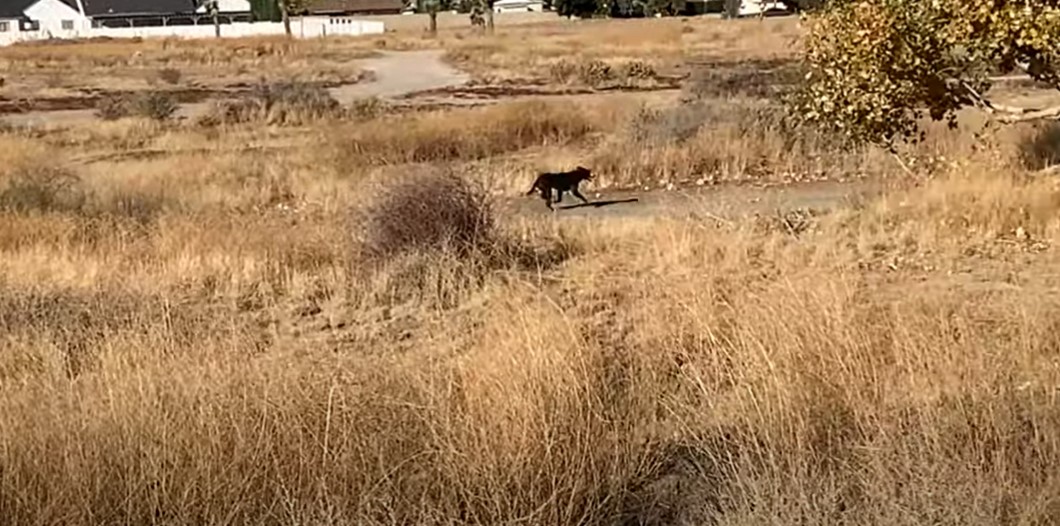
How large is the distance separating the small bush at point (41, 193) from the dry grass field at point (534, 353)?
4.4 inches

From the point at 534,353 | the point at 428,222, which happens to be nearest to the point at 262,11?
the point at 428,222

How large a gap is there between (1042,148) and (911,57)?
4307 mm

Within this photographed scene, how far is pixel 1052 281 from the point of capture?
9992 millimetres

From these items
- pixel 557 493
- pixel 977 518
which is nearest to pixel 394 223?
pixel 557 493

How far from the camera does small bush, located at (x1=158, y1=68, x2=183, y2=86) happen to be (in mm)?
58281

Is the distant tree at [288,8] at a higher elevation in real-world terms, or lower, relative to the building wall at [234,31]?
higher

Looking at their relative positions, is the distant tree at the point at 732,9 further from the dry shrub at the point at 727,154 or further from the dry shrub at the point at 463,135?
the dry shrub at the point at 727,154

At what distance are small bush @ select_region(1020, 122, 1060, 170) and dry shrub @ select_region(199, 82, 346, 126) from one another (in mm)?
20696

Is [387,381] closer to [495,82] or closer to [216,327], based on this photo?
[216,327]

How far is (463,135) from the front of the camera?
2512cm

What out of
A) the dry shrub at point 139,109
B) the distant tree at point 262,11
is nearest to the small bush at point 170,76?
the dry shrub at point 139,109

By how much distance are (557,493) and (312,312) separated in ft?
18.8

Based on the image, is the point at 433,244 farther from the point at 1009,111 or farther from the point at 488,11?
the point at 488,11

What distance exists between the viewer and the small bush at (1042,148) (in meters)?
15.4
